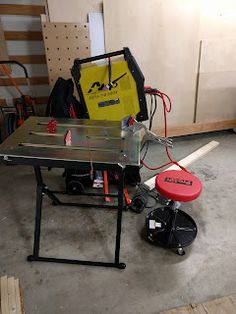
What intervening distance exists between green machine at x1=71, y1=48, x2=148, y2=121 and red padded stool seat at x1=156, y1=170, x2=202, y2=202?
1.96 feet

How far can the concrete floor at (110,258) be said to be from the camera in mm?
1397

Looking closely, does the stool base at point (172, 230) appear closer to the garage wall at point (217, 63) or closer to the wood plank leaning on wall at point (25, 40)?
the garage wall at point (217, 63)

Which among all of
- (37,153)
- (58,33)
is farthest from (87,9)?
(37,153)

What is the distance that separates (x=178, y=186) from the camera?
1.56 meters

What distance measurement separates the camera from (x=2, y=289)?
54.1 inches

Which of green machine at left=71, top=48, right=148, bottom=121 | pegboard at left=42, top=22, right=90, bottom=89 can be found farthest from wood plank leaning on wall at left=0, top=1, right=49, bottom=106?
green machine at left=71, top=48, right=148, bottom=121

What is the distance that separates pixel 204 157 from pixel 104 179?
124cm

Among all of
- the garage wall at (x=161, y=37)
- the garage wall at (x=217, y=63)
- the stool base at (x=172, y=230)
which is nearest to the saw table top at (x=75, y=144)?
the stool base at (x=172, y=230)

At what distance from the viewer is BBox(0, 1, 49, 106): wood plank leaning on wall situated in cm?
259

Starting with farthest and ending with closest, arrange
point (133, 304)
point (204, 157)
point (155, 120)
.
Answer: point (155, 120) → point (204, 157) → point (133, 304)

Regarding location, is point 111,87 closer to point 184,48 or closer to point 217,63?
point 184,48

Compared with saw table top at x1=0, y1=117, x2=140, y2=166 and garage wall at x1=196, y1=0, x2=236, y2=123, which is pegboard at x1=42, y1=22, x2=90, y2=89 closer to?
saw table top at x1=0, y1=117, x2=140, y2=166

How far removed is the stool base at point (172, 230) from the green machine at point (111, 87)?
0.78 meters

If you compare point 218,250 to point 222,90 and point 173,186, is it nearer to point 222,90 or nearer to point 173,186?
point 173,186
